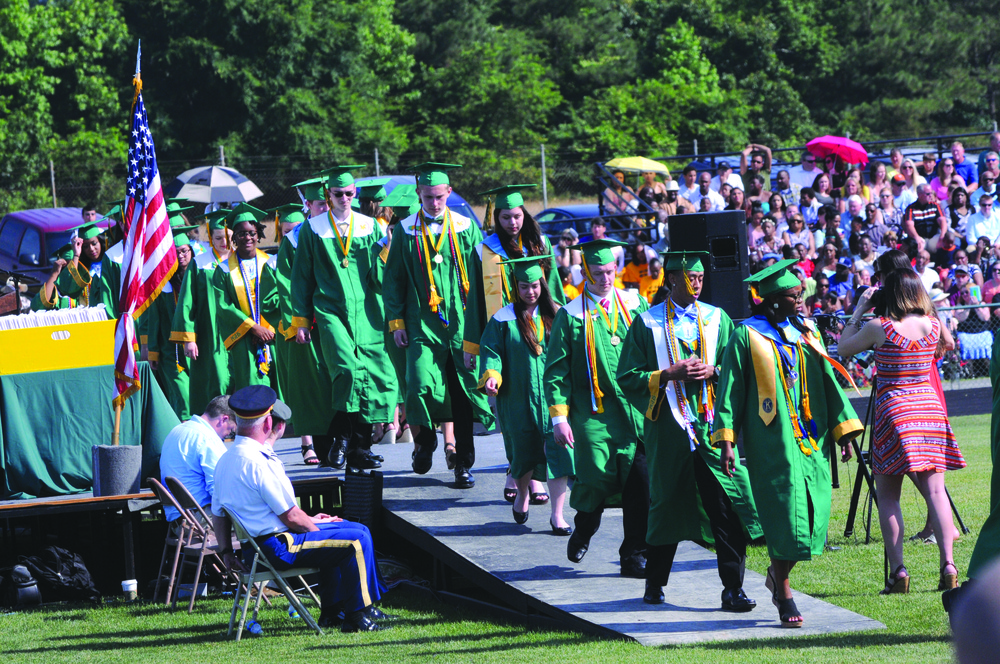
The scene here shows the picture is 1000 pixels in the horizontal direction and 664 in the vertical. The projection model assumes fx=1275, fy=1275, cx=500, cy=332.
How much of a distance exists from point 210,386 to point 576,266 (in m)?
5.77

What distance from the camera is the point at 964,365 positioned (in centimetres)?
1476

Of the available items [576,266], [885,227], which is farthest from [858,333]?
[885,227]

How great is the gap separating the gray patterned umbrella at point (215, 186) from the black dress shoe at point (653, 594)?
52.5 feet

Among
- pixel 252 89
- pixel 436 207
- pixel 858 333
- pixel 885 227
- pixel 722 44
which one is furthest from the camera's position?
pixel 722 44

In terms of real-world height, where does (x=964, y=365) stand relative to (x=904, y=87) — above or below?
below

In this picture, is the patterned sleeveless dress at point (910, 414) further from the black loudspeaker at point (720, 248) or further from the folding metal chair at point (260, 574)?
the folding metal chair at point (260, 574)

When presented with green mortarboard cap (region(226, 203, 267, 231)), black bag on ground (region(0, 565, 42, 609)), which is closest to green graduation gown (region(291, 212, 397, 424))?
green mortarboard cap (region(226, 203, 267, 231))

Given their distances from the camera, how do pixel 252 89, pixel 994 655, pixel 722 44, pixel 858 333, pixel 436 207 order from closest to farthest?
1. pixel 994 655
2. pixel 858 333
3. pixel 436 207
4. pixel 252 89
5. pixel 722 44

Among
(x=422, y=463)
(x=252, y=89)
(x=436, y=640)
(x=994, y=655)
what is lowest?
(x=436, y=640)

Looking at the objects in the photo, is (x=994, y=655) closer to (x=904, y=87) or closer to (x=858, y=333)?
(x=858, y=333)

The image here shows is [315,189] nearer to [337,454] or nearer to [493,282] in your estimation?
[493,282]

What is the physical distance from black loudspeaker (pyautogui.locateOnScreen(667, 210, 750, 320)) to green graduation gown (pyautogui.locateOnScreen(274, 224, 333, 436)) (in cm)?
271

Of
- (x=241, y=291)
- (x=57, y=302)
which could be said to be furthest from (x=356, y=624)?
(x=57, y=302)

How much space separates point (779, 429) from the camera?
233 inches
